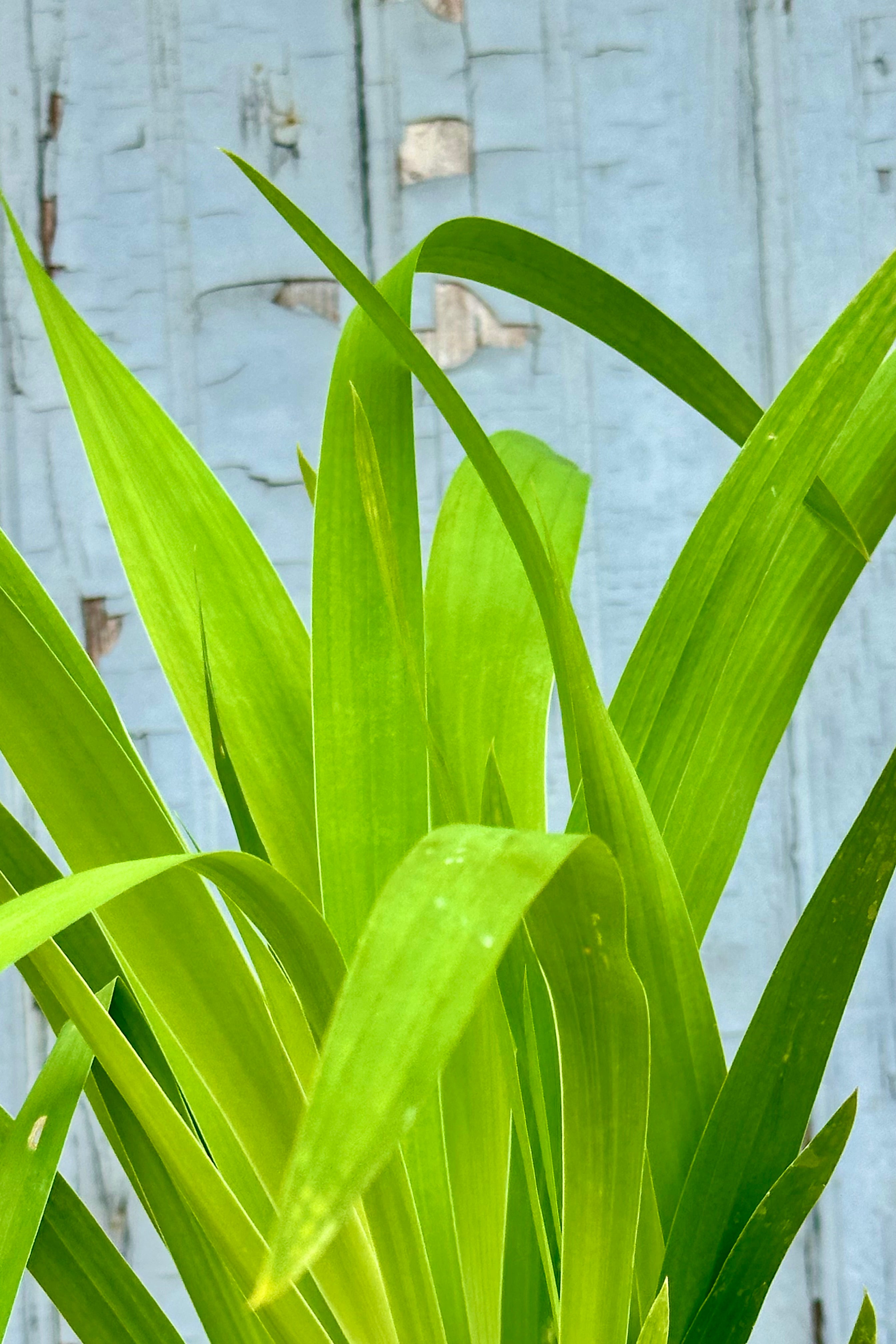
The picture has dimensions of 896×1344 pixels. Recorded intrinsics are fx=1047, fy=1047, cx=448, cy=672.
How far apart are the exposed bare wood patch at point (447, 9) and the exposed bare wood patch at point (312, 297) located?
0.19 m

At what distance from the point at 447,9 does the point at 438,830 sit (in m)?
0.71

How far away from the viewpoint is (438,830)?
20cm

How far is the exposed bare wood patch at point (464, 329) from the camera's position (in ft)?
2.41

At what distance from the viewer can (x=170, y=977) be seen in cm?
28

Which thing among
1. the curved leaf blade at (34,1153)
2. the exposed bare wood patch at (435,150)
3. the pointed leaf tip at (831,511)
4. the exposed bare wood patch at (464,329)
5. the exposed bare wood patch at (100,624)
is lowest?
the curved leaf blade at (34,1153)

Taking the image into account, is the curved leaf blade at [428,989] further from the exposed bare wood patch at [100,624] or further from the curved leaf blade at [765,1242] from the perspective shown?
the exposed bare wood patch at [100,624]

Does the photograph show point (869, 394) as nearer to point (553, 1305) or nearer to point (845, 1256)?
point (553, 1305)

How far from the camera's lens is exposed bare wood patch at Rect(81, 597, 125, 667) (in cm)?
76

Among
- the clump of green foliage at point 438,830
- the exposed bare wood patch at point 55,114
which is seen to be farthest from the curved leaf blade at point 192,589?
the exposed bare wood patch at point 55,114

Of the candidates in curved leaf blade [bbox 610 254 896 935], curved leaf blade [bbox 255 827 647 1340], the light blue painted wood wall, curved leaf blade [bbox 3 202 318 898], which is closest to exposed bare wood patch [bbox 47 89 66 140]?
the light blue painted wood wall

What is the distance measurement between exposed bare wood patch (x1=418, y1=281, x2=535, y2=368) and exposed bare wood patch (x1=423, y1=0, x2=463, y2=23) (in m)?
0.18

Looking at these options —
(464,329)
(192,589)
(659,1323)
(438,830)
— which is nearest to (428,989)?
(438,830)

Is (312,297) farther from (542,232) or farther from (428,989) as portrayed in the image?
(428,989)

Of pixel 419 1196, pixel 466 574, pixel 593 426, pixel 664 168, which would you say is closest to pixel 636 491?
pixel 593 426
